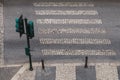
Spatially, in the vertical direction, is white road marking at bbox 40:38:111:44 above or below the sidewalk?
above

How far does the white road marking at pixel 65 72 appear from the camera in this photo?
658 inches

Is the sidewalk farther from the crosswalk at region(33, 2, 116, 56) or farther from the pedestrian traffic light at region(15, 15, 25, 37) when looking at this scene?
the pedestrian traffic light at region(15, 15, 25, 37)

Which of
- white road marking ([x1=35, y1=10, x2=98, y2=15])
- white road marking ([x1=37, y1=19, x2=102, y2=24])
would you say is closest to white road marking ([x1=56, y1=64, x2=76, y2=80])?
white road marking ([x1=37, y1=19, x2=102, y2=24])

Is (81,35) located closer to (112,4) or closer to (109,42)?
(109,42)

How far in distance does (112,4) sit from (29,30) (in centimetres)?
871

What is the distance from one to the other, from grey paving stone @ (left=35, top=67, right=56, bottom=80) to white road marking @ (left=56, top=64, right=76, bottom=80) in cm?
25

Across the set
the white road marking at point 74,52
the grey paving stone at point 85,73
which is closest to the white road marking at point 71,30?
the white road marking at point 74,52

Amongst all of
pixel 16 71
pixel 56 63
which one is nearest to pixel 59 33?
pixel 56 63

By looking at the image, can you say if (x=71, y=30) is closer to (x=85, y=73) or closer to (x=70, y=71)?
(x=70, y=71)

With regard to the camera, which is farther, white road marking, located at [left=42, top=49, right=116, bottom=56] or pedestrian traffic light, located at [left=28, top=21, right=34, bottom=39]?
white road marking, located at [left=42, top=49, right=116, bottom=56]

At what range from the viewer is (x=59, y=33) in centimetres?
1984

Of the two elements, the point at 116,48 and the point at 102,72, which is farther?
the point at 116,48

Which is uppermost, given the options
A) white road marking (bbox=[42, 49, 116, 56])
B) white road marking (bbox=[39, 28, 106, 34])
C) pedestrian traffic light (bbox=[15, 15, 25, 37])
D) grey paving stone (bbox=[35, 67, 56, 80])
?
pedestrian traffic light (bbox=[15, 15, 25, 37])

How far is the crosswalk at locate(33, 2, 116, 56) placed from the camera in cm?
1864
